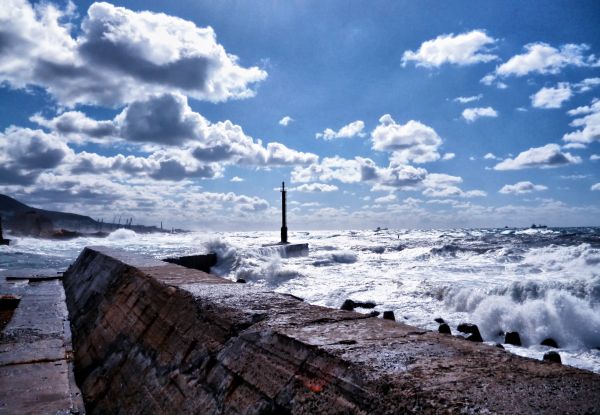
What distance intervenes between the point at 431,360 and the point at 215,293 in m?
1.82

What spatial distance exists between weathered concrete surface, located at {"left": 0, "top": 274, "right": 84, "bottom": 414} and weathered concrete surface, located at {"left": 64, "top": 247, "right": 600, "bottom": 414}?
15cm

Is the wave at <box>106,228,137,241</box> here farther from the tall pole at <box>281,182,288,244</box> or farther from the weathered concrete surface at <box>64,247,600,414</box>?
the weathered concrete surface at <box>64,247,600,414</box>

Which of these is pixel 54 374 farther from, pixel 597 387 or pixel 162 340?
pixel 597 387

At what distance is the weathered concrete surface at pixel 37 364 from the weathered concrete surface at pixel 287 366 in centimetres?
15

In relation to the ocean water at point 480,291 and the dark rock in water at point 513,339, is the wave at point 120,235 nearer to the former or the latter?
the ocean water at point 480,291

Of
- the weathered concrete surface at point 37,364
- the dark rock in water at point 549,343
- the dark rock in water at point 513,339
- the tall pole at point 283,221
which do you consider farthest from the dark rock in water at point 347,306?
the tall pole at point 283,221

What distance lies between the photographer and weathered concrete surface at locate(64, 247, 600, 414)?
1360 millimetres

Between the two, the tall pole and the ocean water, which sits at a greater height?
the tall pole

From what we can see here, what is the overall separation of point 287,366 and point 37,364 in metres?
2.61

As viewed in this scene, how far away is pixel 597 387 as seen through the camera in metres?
1.40

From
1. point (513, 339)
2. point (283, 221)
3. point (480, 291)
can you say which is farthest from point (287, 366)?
point (283, 221)

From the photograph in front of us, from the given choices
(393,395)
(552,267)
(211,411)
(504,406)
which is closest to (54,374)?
(211,411)

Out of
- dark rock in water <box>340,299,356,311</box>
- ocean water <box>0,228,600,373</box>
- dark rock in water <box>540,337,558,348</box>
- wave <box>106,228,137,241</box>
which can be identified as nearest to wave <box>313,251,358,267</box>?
ocean water <box>0,228,600,373</box>

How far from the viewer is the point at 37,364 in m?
3.23
